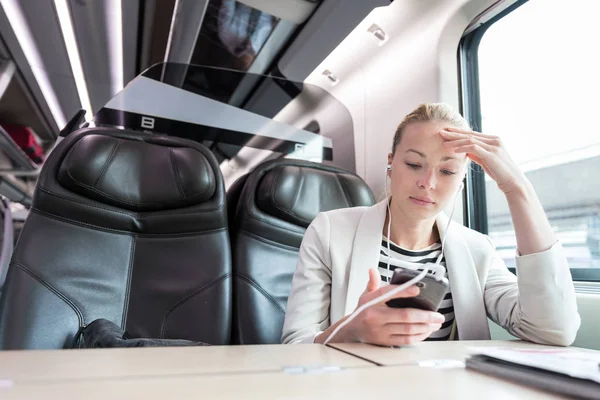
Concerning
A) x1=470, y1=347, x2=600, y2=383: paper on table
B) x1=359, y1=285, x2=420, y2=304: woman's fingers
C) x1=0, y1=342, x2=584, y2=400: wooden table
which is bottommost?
x1=0, y1=342, x2=584, y2=400: wooden table

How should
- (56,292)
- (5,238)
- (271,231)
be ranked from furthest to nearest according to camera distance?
(5,238)
(271,231)
(56,292)

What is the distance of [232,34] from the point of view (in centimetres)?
329

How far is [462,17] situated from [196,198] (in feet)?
4.81

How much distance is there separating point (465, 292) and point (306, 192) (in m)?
0.91

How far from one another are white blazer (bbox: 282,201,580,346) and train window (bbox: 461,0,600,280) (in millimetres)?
510

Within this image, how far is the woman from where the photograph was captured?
3.75 feet

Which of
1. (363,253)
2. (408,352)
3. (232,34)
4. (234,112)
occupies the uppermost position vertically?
(232,34)

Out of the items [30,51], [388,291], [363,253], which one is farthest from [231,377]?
[30,51]

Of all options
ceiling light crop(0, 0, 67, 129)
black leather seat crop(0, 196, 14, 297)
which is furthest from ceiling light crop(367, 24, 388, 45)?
black leather seat crop(0, 196, 14, 297)

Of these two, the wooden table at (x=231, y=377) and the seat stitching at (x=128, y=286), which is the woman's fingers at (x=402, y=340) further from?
the seat stitching at (x=128, y=286)

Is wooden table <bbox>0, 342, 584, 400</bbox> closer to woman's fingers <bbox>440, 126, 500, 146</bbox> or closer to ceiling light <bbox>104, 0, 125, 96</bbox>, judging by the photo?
woman's fingers <bbox>440, 126, 500, 146</bbox>

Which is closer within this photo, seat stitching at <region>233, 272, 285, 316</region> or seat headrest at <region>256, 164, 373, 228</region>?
seat stitching at <region>233, 272, 285, 316</region>

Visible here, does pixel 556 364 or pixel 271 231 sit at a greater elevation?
pixel 271 231

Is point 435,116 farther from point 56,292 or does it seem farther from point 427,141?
point 56,292
